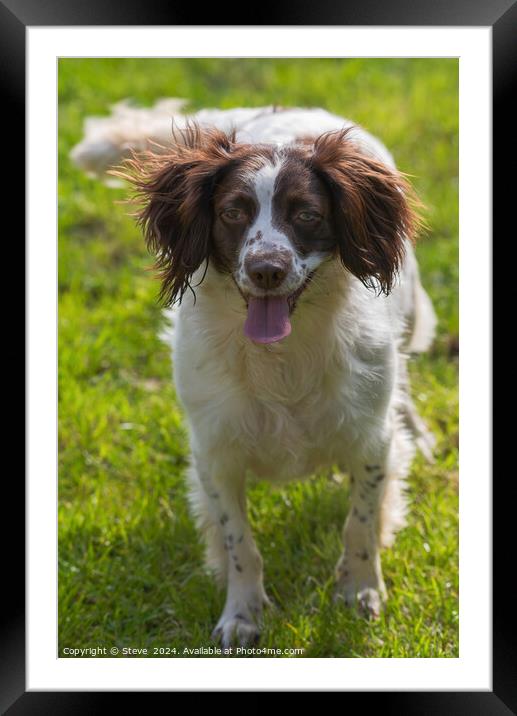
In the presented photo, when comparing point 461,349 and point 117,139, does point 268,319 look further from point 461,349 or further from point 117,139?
point 117,139

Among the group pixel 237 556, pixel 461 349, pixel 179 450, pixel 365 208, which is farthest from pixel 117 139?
pixel 461 349

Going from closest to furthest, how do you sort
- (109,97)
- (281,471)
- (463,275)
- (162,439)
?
(463,275) < (281,471) < (162,439) < (109,97)

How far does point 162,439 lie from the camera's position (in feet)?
19.1

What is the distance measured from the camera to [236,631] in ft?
15.1

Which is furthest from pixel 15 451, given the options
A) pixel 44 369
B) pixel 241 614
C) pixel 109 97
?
pixel 109 97

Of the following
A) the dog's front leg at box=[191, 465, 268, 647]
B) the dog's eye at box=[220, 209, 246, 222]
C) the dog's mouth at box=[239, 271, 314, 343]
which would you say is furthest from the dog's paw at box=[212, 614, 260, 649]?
the dog's eye at box=[220, 209, 246, 222]

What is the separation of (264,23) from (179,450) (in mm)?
2532

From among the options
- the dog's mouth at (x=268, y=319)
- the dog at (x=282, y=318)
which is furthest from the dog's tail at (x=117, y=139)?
the dog's mouth at (x=268, y=319)

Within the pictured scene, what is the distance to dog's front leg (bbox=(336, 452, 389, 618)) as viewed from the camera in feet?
15.4

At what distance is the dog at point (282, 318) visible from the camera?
153 inches

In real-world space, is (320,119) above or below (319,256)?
above

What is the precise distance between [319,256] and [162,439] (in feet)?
7.13

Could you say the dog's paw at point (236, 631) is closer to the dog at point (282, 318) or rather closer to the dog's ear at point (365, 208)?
the dog at point (282, 318)

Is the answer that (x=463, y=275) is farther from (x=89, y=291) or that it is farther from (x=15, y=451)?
(x=89, y=291)
